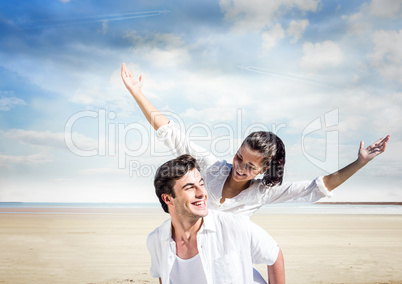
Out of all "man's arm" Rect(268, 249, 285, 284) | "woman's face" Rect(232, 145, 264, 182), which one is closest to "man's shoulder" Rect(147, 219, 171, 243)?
"man's arm" Rect(268, 249, 285, 284)

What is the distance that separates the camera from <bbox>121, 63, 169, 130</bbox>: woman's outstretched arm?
374 centimetres

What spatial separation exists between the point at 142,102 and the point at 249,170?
1.24 metres

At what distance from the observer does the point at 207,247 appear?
9.19 feet

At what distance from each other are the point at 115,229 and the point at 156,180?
36.7 ft

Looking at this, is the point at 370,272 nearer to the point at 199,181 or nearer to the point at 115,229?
the point at 199,181

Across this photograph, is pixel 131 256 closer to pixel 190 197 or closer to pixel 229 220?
pixel 190 197

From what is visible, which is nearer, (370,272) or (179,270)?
(179,270)

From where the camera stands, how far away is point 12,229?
13914 millimetres

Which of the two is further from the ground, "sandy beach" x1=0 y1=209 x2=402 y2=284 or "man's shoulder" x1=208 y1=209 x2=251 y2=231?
"man's shoulder" x1=208 y1=209 x2=251 y2=231

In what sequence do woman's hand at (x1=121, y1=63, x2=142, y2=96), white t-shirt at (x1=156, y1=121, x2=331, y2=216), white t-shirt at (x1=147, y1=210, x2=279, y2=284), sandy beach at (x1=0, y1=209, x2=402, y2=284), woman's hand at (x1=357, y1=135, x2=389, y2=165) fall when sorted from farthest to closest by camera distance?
1. sandy beach at (x1=0, y1=209, x2=402, y2=284)
2. woman's hand at (x1=121, y1=63, x2=142, y2=96)
3. white t-shirt at (x1=156, y1=121, x2=331, y2=216)
4. woman's hand at (x1=357, y1=135, x2=389, y2=165)
5. white t-shirt at (x1=147, y1=210, x2=279, y2=284)

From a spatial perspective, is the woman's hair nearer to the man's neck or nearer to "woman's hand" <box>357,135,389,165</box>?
"woman's hand" <box>357,135,389,165</box>

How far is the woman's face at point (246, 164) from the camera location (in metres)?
3.54

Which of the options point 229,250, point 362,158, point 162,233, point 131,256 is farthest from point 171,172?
point 131,256

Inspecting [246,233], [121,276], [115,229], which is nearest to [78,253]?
[121,276]
